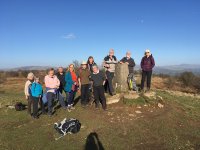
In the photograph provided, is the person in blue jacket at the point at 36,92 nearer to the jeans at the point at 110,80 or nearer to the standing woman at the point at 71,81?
the standing woman at the point at 71,81

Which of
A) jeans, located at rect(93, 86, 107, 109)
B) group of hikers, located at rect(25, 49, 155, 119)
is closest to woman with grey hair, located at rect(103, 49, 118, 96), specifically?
group of hikers, located at rect(25, 49, 155, 119)

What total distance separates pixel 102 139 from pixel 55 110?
179 inches

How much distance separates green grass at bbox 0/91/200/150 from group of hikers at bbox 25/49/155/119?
23.1 inches

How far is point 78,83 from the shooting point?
12.4 metres

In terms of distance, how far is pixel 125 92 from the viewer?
43.1 ft

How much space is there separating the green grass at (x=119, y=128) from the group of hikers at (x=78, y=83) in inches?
23.1

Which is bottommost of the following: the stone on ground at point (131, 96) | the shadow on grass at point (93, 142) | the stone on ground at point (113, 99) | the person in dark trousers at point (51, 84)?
the shadow on grass at point (93, 142)

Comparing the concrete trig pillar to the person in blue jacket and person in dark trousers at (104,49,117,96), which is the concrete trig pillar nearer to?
person in dark trousers at (104,49,117,96)

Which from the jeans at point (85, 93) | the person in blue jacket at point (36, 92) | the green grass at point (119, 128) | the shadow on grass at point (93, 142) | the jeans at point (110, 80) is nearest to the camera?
the shadow on grass at point (93, 142)

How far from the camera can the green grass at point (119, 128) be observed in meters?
8.67

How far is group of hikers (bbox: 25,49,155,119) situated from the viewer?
11.6m

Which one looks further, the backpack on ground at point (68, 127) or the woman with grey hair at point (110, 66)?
the woman with grey hair at point (110, 66)

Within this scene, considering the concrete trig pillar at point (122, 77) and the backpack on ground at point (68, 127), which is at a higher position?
the concrete trig pillar at point (122, 77)

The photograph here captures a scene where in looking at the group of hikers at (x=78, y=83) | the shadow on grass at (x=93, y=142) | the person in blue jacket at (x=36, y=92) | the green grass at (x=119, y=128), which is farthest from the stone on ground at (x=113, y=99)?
the person in blue jacket at (x=36, y=92)
